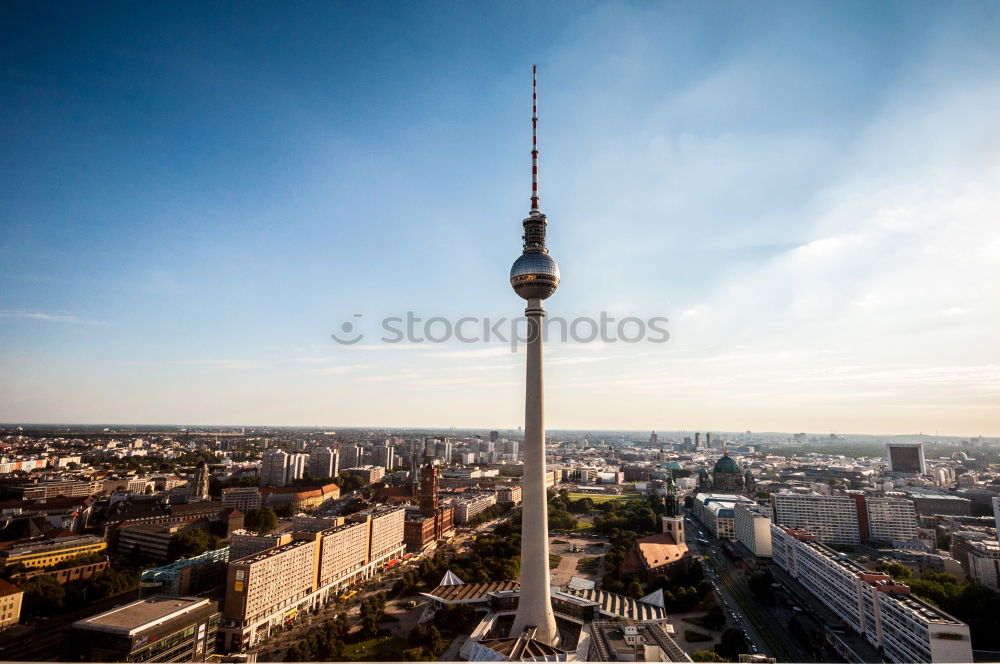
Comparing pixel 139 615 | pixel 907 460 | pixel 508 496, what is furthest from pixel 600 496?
pixel 139 615

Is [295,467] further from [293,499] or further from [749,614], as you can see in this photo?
[749,614]

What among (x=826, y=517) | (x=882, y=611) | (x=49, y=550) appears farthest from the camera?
(x=826, y=517)

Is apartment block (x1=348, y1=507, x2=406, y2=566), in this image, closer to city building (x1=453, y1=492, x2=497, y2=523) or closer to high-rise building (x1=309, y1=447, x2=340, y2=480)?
city building (x1=453, y1=492, x2=497, y2=523)

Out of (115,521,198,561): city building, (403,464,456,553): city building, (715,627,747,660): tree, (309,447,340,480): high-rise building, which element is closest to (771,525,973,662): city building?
(715,627,747,660): tree

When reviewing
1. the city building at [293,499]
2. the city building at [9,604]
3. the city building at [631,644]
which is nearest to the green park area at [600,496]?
the city building at [293,499]

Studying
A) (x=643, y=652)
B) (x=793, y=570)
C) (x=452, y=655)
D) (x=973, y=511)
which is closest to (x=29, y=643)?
(x=452, y=655)

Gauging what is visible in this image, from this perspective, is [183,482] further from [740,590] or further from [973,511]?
[973,511]

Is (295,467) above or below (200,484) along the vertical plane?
above
